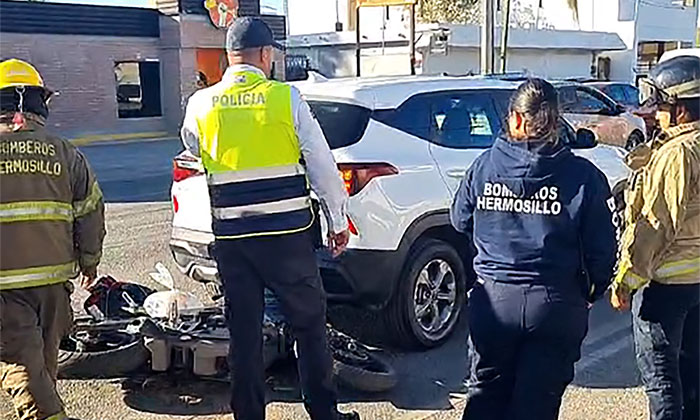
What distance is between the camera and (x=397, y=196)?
17.6ft

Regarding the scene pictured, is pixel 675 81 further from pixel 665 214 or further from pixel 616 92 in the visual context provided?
pixel 616 92

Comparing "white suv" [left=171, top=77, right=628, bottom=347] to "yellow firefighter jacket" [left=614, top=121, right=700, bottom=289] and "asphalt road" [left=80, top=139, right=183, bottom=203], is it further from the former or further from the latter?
"asphalt road" [left=80, top=139, right=183, bottom=203]

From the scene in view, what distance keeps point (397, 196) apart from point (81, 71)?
22847 millimetres

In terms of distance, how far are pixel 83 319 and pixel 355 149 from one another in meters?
2.04

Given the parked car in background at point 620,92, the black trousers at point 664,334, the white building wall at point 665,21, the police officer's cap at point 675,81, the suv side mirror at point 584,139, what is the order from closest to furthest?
1. the police officer's cap at point 675,81
2. the black trousers at point 664,334
3. the suv side mirror at point 584,139
4. the parked car in background at point 620,92
5. the white building wall at point 665,21

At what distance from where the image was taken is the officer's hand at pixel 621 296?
3529 mm

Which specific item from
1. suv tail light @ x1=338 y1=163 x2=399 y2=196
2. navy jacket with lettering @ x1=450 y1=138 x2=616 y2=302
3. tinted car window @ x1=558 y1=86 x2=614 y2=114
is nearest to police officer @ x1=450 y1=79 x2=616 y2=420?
navy jacket with lettering @ x1=450 y1=138 x2=616 y2=302

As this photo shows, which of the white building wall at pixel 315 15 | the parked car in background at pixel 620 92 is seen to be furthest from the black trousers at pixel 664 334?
the white building wall at pixel 315 15

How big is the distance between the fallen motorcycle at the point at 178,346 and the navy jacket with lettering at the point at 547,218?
167cm

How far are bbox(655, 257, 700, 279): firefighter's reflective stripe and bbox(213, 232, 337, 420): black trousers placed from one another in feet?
4.95

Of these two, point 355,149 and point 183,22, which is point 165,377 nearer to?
point 355,149

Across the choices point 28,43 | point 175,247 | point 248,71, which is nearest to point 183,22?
point 28,43

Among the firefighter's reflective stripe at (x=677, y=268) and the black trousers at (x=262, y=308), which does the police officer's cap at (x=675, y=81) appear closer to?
the firefighter's reflective stripe at (x=677, y=268)

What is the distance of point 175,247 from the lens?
5742mm
